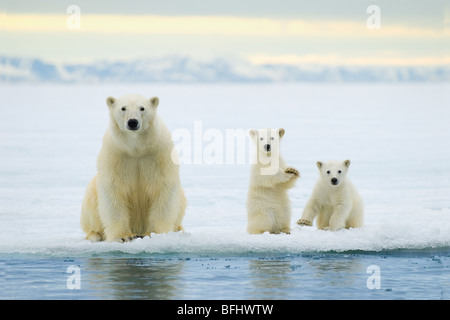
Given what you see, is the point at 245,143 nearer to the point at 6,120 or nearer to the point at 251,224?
the point at 6,120

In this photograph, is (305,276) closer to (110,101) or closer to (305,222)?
(305,222)

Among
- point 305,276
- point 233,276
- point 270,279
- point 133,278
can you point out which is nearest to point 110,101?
point 133,278

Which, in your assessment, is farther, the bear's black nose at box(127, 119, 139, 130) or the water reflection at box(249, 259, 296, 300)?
the bear's black nose at box(127, 119, 139, 130)

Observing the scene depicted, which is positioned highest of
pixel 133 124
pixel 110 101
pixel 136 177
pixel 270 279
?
pixel 110 101

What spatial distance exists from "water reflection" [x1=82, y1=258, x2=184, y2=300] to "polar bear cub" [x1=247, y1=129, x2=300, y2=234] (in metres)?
1.24

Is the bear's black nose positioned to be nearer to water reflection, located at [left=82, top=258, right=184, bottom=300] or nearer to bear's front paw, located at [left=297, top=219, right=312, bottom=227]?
water reflection, located at [left=82, top=258, right=184, bottom=300]

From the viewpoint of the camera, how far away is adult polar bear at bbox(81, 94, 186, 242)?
24.4ft

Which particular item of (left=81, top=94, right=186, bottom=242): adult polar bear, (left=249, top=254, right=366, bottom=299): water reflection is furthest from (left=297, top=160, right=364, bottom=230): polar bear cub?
(left=81, top=94, right=186, bottom=242): adult polar bear

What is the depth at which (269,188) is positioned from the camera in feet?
27.0

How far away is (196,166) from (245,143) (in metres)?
5.70

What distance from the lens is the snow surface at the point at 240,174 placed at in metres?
7.72

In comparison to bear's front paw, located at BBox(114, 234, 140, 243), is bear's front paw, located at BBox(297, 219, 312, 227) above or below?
above

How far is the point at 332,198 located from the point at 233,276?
199 centimetres

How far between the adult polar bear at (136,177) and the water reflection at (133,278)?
50 centimetres
